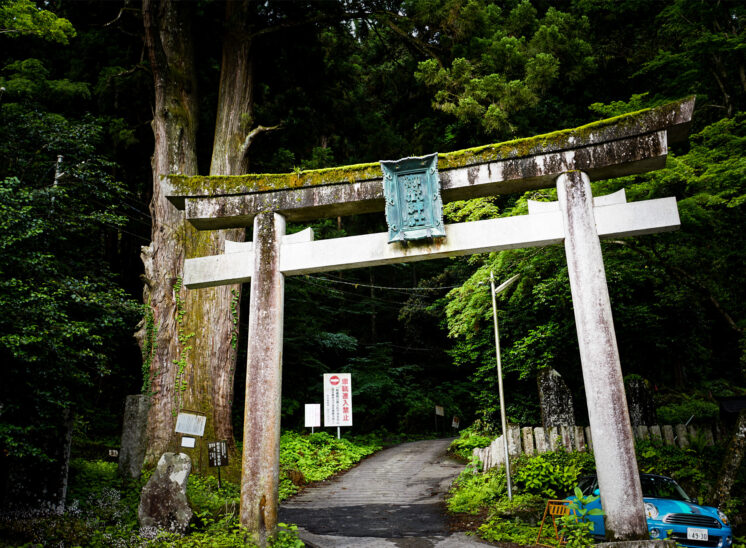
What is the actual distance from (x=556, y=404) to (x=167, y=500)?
804 centimetres

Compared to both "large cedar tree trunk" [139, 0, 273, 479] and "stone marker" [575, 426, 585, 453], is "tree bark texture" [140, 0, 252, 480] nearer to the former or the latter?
"large cedar tree trunk" [139, 0, 273, 479]

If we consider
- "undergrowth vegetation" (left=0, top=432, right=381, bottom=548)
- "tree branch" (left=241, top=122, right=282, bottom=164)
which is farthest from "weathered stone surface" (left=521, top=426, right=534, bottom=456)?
"tree branch" (left=241, top=122, right=282, bottom=164)

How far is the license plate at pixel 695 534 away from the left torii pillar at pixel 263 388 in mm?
5284

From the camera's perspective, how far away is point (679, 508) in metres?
6.48

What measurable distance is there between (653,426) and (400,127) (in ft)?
37.9

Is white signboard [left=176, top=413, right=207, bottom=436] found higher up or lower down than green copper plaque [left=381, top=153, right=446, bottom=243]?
lower down

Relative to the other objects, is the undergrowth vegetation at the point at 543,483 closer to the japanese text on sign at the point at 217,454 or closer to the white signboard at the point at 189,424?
the japanese text on sign at the point at 217,454

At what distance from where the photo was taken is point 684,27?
1162 centimetres

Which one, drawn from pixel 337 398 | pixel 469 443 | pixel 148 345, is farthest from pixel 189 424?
pixel 469 443

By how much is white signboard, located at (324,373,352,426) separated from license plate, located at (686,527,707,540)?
1100 cm

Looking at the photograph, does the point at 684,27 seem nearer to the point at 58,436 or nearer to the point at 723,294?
the point at 723,294

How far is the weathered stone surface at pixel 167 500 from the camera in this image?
5.98 meters

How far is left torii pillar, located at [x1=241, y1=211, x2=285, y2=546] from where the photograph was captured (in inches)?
215

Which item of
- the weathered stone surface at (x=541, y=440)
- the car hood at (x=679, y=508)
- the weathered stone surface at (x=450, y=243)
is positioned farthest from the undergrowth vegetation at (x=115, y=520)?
the weathered stone surface at (x=541, y=440)
